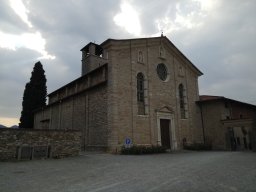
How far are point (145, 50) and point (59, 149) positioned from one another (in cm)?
1274

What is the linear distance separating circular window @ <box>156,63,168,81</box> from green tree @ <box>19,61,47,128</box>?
67.8 feet

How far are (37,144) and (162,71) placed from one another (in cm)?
1494

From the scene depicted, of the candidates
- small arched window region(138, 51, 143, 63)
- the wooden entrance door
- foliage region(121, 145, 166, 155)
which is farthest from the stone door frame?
small arched window region(138, 51, 143, 63)

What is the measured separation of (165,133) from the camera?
72.8ft

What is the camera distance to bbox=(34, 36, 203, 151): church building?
747 inches

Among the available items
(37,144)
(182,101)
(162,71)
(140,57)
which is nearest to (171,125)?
(182,101)

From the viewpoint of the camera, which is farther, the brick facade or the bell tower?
the bell tower

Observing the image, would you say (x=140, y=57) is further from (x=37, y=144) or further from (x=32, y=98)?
(x=32, y=98)

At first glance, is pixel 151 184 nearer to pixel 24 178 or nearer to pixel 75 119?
pixel 24 178

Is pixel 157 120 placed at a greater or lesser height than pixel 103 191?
greater

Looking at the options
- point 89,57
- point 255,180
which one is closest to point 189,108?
point 89,57

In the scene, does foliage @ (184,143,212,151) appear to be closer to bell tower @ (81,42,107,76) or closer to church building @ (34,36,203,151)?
church building @ (34,36,203,151)

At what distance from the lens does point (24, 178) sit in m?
8.22

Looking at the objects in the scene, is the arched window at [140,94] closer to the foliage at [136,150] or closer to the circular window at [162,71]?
the circular window at [162,71]
